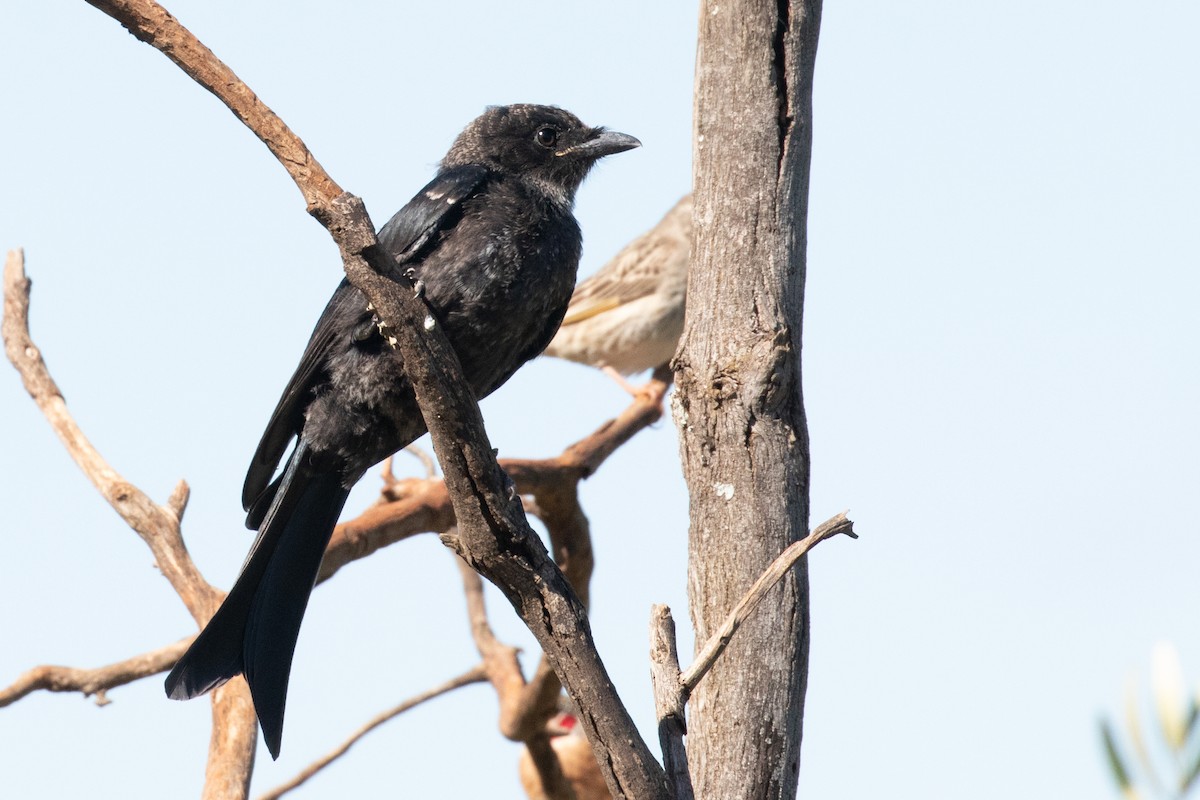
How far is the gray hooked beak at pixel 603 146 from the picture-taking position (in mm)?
4379

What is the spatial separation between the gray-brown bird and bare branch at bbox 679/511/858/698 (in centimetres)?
544

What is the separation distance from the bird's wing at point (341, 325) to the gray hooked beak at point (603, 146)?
1.88 ft

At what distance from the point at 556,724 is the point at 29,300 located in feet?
8.28

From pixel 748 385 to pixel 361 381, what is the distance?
42.9 inches

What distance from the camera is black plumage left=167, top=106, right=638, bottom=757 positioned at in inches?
136

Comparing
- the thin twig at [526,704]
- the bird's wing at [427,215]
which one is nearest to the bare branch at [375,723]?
the thin twig at [526,704]

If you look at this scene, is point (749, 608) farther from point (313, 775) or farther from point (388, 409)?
point (313, 775)

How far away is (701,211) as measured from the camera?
10.3 ft

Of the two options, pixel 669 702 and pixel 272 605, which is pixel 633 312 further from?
pixel 669 702

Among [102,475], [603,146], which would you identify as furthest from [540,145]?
[102,475]

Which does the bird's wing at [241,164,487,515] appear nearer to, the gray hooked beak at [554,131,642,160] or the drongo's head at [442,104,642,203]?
the drongo's head at [442,104,642,203]

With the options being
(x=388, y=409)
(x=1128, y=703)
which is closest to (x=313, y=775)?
(x=388, y=409)

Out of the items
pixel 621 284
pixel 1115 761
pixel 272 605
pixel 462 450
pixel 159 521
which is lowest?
pixel 1115 761

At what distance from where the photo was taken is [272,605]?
3545 millimetres
